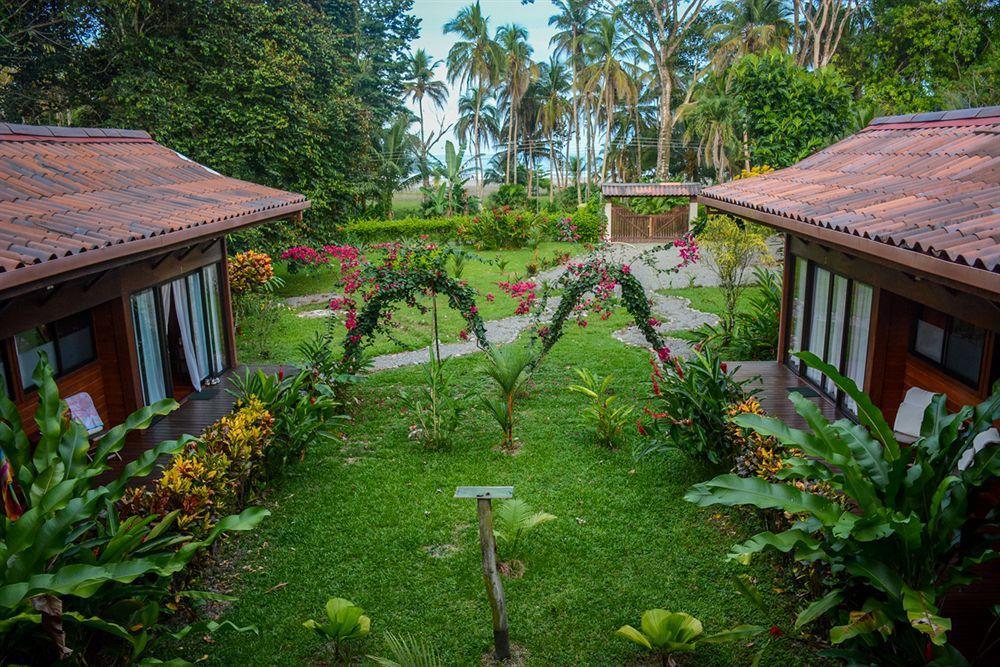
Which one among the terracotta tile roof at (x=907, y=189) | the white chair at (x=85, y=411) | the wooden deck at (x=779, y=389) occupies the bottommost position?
the wooden deck at (x=779, y=389)

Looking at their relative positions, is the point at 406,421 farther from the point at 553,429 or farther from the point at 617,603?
the point at 617,603

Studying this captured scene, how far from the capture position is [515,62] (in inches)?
1817

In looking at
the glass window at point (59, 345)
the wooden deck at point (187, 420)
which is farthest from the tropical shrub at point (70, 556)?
the wooden deck at point (187, 420)

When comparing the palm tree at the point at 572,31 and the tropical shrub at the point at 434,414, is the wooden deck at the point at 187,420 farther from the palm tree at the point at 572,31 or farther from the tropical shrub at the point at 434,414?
the palm tree at the point at 572,31

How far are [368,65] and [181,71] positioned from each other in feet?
45.3

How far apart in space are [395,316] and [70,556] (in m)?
12.9

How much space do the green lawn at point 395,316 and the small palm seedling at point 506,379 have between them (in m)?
1.63

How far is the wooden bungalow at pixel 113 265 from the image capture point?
574 centimetres

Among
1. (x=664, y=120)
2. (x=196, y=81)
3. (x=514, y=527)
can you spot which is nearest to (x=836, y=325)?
(x=514, y=527)

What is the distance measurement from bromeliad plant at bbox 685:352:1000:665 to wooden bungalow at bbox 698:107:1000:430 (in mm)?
884

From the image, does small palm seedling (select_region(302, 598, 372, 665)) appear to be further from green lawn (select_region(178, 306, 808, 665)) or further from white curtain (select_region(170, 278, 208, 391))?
white curtain (select_region(170, 278, 208, 391))

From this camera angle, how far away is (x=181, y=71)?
56.9 feet

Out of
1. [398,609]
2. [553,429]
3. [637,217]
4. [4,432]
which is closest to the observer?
[4,432]

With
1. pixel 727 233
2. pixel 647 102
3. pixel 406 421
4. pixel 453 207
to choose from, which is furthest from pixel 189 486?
pixel 647 102
